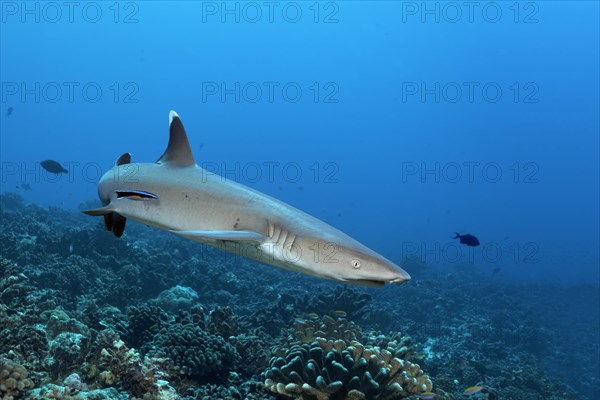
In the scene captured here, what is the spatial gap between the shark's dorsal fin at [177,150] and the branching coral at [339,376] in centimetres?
285

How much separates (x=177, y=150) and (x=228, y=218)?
1235 mm

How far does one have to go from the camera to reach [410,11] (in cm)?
16138

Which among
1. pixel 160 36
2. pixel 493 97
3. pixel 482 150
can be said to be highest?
pixel 160 36

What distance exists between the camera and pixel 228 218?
11.2 feet

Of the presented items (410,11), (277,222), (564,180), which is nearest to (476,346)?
(277,222)

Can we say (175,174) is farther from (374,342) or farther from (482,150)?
(482,150)

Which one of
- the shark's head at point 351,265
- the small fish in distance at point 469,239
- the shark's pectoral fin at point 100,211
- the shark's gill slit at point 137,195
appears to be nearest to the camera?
the shark's head at point 351,265

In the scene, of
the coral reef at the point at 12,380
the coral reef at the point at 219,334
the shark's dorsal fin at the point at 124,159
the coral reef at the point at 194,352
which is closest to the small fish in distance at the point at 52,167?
the coral reef at the point at 219,334

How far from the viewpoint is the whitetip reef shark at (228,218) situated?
9.42 feet

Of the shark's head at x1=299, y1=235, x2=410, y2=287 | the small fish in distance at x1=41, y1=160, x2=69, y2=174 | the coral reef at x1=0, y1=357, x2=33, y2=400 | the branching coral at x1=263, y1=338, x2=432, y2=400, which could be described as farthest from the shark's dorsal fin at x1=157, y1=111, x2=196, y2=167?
the small fish in distance at x1=41, y1=160, x2=69, y2=174

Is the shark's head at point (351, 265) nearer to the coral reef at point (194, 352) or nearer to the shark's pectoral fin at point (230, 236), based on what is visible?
the shark's pectoral fin at point (230, 236)

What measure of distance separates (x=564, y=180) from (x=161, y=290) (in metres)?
207

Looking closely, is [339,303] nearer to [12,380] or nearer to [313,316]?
[313,316]

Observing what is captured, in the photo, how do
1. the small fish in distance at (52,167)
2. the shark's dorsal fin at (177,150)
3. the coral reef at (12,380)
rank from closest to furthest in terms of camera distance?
the coral reef at (12,380)
the shark's dorsal fin at (177,150)
the small fish in distance at (52,167)
